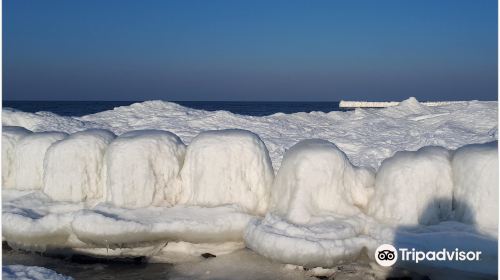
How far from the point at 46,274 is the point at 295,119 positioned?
17271 mm

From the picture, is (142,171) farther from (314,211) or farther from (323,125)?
(323,125)

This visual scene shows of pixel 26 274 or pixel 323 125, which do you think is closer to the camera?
pixel 26 274

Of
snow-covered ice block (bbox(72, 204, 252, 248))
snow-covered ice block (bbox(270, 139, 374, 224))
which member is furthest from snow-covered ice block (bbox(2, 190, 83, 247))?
snow-covered ice block (bbox(270, 139, 374, 224))

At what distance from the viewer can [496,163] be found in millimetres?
4996

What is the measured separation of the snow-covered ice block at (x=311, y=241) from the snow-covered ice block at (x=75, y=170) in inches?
84.2

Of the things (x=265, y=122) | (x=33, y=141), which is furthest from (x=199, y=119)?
(x=33, y=141)

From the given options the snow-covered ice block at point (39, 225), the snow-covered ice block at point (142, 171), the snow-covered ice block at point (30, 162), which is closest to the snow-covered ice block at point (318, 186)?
the snow-covered ice block at point (142, 171)

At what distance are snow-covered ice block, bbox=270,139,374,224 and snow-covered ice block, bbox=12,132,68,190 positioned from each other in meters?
3.10

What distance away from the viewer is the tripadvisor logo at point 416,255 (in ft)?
15.5

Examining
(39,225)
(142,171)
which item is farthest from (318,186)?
(39,225)

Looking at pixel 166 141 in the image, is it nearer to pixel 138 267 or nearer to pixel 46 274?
pixel 138 267

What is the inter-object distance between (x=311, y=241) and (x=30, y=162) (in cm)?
389

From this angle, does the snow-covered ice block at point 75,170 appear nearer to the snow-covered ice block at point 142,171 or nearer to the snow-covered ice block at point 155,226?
the snow-covered ice block at point 142,171

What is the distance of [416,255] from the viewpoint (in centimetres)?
479
